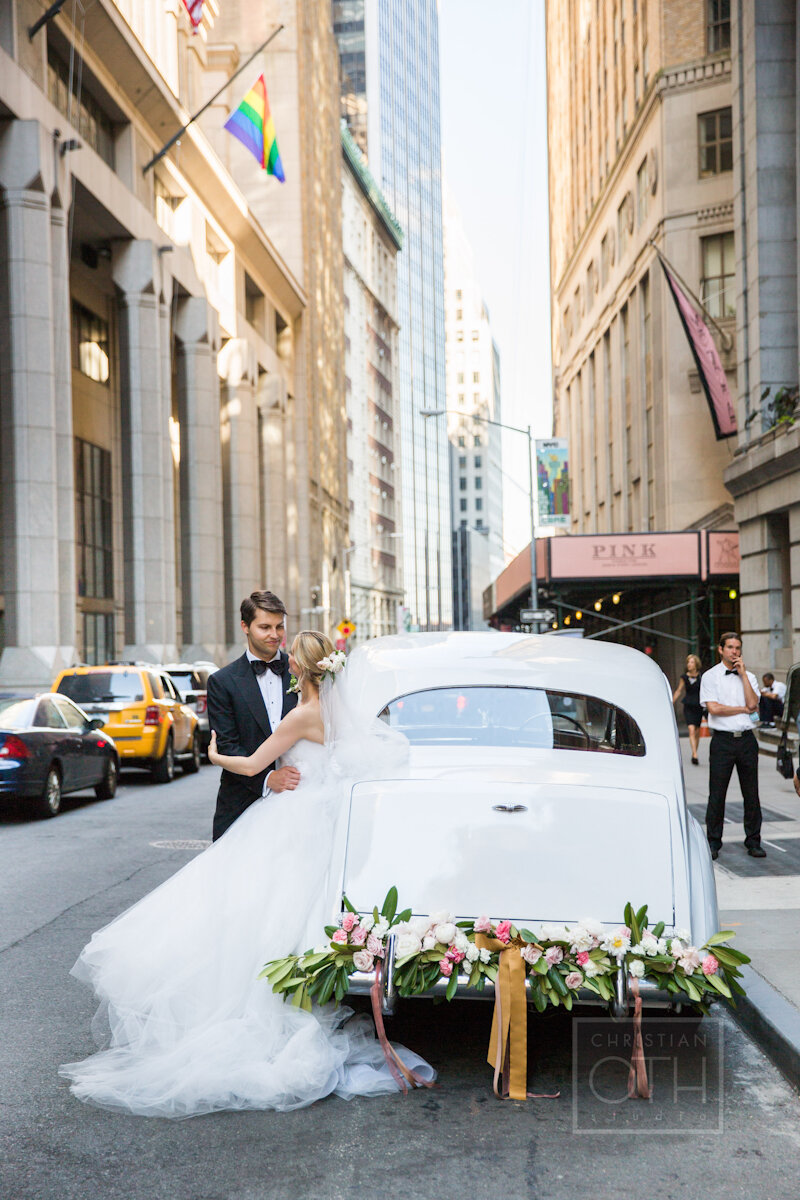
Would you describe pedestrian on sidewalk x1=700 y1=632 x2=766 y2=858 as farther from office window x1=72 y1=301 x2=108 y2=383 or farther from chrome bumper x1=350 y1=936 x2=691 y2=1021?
office window x1=72 y1=301 x2=108 y2=383

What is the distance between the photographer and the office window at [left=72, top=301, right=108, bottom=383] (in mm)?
40312

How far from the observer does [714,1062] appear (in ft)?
17.5

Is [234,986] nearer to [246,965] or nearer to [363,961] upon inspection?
[246,965]

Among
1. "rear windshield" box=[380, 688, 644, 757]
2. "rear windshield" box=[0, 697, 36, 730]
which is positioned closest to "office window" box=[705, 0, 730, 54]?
Answer: "rear windshield" box=[0, 697, 36, 730]

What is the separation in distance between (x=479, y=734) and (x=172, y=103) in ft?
126

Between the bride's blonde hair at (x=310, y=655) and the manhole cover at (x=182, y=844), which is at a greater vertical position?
the bride's blonde hair at (x=310, y=655)

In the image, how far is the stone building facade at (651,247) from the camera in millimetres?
36781

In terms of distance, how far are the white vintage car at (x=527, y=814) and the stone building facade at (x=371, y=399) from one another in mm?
84593

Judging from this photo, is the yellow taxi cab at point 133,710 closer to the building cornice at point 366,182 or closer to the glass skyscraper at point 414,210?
the building cornice at point 366,182

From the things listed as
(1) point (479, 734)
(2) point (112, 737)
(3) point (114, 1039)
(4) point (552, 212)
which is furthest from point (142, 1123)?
(4) point (552, 212)

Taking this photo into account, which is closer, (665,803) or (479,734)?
(665,803)

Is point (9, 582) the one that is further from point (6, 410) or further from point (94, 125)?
point (94, 125)

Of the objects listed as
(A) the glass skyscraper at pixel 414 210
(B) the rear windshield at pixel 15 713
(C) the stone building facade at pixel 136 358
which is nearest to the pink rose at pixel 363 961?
(B) the rear windshield at pixel 15 713

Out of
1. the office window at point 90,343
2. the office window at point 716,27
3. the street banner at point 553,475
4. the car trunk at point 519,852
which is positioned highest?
the office window at point 716,27
